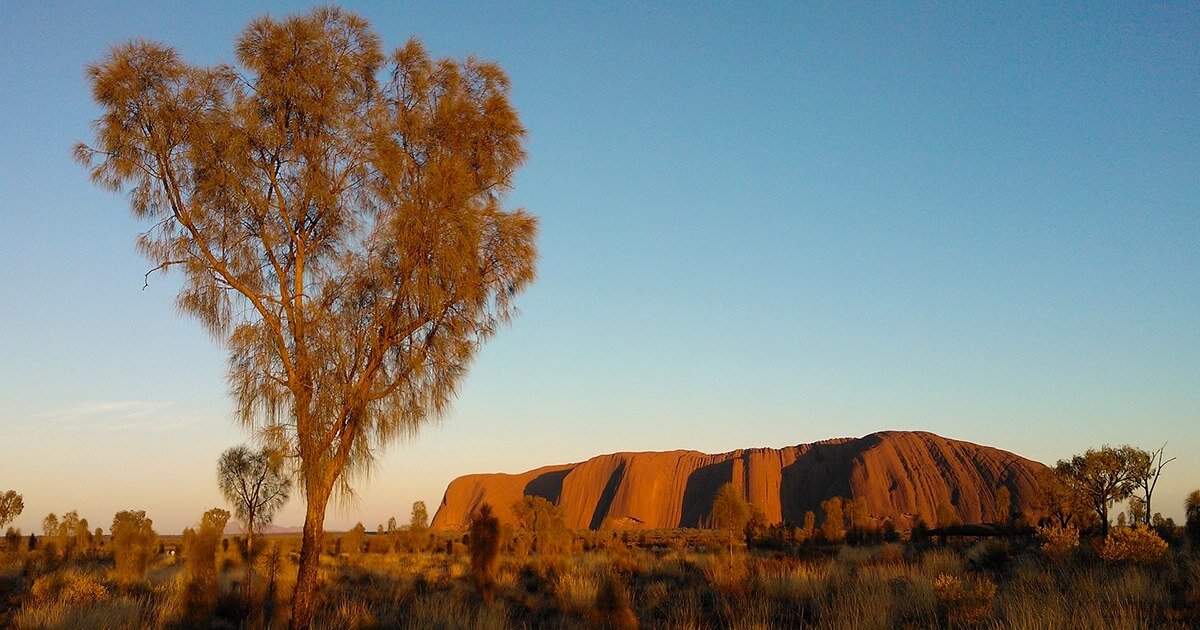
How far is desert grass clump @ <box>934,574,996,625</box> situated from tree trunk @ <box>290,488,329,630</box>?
8167mm

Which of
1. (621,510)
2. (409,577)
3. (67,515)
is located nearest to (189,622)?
(409,577)

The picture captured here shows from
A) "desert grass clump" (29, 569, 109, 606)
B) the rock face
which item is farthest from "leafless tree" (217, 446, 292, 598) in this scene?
the rock face

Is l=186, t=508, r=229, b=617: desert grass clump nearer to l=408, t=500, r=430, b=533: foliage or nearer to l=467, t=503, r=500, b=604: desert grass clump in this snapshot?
l=467, t=503, r=500, b=604: desert grass clump

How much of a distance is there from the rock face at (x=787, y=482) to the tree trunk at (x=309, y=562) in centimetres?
7966

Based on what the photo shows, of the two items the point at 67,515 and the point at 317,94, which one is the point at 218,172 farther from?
the point at 67,515

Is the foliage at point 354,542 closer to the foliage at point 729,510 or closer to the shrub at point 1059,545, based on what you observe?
the foliage at point 729,510

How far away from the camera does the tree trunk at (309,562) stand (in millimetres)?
9867

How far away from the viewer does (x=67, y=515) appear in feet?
137

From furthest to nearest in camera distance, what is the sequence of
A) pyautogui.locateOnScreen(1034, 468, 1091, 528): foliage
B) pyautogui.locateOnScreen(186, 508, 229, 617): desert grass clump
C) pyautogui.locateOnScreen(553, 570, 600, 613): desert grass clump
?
pyautogui.locateOnScreen(1034, 468, 1091, 528): foliage < pyautogui.locateOnScreen(553, 570, 600, 613): desert grass clump < pyautogui.locateOnScreen(186, 508, 229, 617): desert grass clump

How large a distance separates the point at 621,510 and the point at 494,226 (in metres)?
125

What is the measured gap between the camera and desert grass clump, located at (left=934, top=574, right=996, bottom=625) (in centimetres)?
911

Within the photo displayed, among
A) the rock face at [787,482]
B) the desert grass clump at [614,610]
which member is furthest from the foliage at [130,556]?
the rock face at [787,482]

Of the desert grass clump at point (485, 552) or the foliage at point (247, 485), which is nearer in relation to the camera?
the desert grass clump at point (485, 552)

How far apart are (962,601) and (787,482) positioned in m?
114
